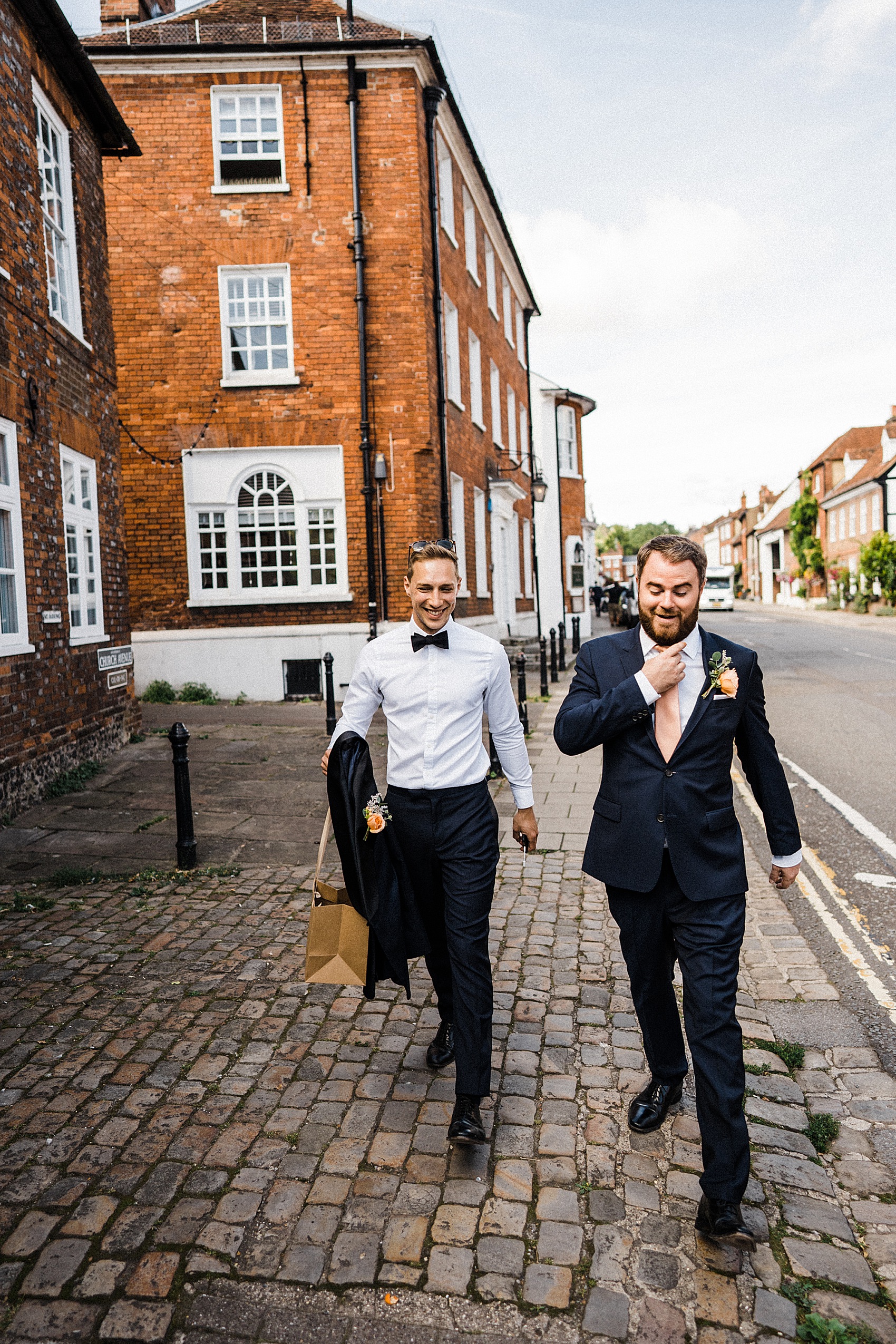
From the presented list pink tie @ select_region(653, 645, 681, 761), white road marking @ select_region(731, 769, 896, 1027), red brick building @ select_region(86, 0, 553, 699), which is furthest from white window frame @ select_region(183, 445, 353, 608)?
pink tie @ select_region(653, 645, 681, 761)

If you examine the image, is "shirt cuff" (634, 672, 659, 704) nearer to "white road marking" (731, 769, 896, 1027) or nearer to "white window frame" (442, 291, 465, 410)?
"white road marking" (731, 769, 896, 1027)

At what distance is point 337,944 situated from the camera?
350 cm

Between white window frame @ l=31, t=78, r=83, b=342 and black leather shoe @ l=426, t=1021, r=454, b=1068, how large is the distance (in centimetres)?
857

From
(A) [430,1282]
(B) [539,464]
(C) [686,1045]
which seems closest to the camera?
(A) [430,1282]

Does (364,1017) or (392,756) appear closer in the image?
(392,756)

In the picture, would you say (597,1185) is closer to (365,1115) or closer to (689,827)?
(365,1115)

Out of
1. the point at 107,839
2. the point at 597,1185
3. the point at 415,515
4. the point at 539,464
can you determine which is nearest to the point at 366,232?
the point at 415,515

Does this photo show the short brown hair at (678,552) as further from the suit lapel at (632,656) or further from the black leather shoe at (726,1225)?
the black leather shoe at (726,1225)

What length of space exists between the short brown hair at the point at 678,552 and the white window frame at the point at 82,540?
8052mm

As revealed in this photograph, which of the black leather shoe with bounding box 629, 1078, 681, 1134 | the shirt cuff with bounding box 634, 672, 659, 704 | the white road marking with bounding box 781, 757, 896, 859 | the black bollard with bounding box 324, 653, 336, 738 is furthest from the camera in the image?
the black bollard with bounding box 324, 653, 336, 738

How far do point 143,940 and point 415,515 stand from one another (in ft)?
35.8

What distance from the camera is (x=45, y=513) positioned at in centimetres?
919

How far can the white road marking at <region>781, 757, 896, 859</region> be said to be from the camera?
23.0ft

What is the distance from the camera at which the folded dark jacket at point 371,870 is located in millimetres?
3473
